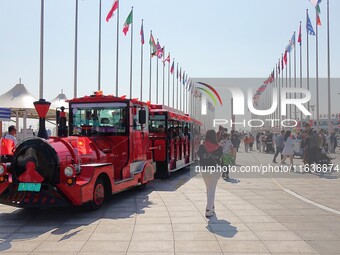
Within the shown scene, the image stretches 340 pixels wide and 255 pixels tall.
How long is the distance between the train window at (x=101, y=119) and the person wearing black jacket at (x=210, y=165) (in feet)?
9.12

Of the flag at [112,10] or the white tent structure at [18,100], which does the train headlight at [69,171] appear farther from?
the flag at [112,10]

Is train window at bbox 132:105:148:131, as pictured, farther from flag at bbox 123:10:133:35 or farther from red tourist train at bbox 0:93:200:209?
flag at bbox 123:10:133:35

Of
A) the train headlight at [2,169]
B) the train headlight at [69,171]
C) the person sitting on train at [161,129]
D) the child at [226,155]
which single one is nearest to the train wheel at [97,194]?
the train headlight at [69,171]

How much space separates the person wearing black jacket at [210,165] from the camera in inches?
344

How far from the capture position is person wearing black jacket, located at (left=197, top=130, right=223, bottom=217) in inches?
344

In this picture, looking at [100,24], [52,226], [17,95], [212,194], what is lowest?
[52,226]

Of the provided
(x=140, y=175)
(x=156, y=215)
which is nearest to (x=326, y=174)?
(x=140, y=175)

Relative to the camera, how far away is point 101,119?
444 inches

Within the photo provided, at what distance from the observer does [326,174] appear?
1669cm

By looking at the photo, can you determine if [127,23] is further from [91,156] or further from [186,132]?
[91,156]

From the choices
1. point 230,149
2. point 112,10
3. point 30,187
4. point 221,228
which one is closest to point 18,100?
point 112,10

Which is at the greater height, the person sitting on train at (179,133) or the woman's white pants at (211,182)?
the person sitting on train at (179,133)

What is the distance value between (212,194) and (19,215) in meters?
4.30

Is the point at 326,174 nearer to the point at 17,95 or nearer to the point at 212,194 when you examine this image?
the point at 212,194
